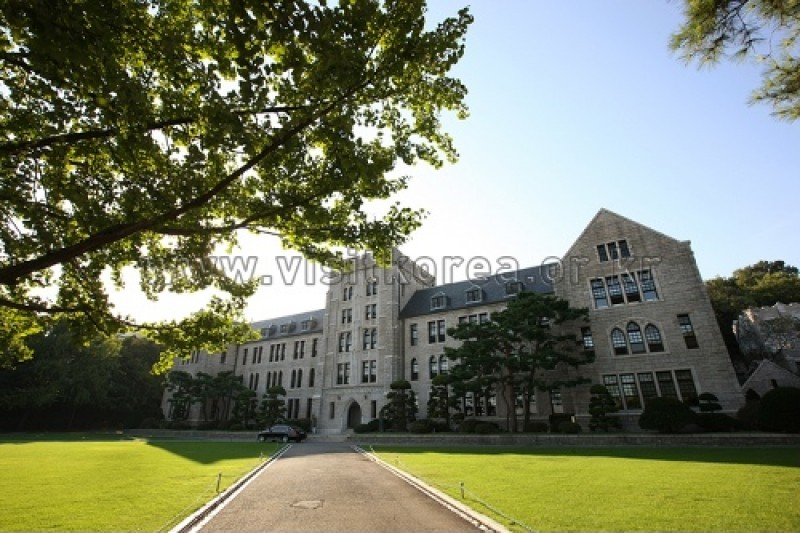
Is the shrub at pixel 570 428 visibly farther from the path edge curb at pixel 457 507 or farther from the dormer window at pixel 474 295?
the path edge curb at pixel 457 507

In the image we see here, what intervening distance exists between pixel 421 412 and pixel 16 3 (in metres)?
36.0

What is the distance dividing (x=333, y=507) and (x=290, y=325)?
44181 mm

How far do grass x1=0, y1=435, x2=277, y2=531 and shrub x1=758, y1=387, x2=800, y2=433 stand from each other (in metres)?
24.0

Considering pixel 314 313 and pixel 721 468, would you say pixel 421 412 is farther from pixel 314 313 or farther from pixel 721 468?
pixel 721 468

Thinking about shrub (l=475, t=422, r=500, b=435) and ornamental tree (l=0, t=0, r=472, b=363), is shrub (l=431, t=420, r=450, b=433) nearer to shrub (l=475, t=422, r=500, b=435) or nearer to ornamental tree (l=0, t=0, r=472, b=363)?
shrub (l=475, t=422, r=500, b=435)

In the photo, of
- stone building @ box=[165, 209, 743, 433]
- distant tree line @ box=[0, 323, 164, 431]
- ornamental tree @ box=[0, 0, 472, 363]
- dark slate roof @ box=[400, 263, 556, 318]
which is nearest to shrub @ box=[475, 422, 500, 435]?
stone building @ box=[165, 209, 743, 433]

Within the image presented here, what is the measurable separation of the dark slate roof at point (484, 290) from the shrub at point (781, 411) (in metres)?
15.3

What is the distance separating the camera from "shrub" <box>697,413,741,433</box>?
2145 centimetres

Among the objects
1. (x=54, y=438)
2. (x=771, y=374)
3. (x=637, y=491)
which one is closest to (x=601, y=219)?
(x=771, y=374)

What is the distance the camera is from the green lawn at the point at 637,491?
6.50 m

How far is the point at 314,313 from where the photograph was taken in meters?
51.8

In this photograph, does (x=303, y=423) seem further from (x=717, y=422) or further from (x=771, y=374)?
(x=771, y=374)

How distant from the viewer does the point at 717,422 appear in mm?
21500

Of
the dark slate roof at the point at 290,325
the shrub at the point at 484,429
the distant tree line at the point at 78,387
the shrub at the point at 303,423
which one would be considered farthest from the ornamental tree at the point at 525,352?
the distant tree line at the point at 78,387
